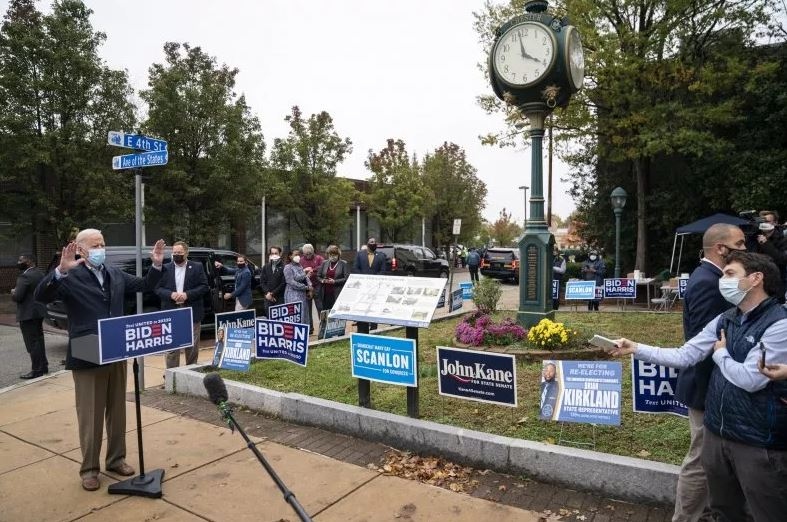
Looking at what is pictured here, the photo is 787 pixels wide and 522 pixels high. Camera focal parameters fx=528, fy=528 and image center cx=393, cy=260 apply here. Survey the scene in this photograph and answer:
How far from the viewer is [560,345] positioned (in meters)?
7.17

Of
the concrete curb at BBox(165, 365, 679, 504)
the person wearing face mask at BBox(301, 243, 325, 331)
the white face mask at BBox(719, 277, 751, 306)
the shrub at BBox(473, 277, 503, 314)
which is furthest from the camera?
the person wearing face mask at BBox(301, 243, 325, 331)

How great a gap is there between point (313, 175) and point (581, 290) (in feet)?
54.6

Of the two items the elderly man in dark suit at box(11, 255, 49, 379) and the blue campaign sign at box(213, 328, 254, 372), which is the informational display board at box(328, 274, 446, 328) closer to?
the blue campaign sign at box(213, 328, 254, 372)

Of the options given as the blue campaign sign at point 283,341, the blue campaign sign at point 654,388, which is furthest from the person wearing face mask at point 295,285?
the blue campaign sign at point 654,388

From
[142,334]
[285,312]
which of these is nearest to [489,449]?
[142,334]

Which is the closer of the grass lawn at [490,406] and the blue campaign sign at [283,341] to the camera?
the grass lawn at [490,406]

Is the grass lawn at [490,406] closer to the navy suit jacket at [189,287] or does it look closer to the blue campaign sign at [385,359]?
the blue campaign sign at [385,359]

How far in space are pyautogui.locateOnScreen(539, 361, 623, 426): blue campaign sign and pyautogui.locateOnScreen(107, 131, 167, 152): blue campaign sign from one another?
16.4ft

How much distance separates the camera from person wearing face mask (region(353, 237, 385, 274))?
37.1ft

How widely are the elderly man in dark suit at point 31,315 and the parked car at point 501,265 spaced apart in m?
20.8

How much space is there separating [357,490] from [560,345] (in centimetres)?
412

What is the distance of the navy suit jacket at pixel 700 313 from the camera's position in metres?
3.07

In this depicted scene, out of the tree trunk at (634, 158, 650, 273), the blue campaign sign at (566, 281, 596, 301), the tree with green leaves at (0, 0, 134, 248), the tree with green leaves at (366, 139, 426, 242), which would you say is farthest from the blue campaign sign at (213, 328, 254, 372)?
the tree with green leaves at (366, 139, 426, 242)

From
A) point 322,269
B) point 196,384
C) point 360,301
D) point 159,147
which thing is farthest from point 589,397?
point 322,269
